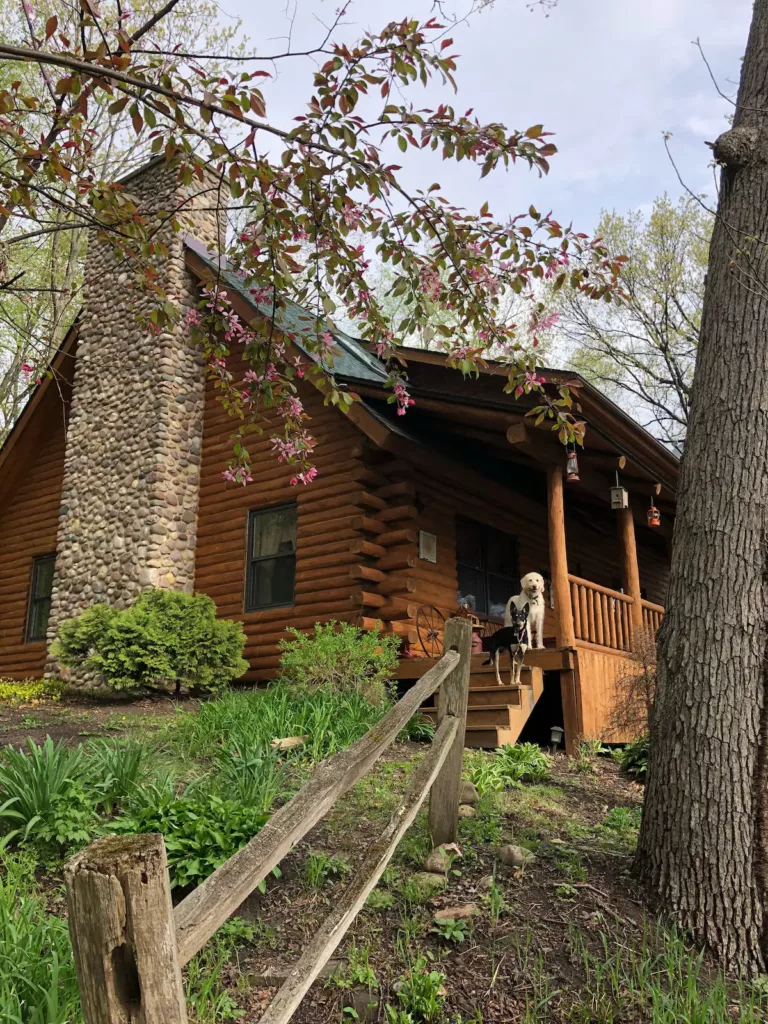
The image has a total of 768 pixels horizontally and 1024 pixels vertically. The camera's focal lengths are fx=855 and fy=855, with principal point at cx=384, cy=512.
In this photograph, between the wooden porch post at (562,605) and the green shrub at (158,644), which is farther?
the green shrub at (158,644)


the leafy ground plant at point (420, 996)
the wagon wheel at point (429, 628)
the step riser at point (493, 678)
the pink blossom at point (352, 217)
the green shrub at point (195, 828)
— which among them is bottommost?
the leafy ground plant at point (420, 996)

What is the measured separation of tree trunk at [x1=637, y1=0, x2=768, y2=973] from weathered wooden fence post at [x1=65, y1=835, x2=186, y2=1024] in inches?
117

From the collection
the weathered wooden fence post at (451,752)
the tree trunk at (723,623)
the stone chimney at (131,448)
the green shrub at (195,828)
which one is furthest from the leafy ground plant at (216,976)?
the stone chimney at (131,448)

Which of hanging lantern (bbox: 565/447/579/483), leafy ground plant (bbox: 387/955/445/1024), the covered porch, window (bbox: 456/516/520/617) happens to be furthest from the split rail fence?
window (bbox: 456/516/520/617)

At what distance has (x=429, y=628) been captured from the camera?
10.8 metres

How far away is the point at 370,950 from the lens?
12.8ft

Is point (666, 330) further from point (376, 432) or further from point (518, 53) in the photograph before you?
point (518, 53)

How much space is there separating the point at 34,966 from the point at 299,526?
8.55 metres

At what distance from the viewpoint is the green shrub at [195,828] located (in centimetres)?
418

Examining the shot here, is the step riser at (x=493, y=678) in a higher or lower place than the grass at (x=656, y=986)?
higher

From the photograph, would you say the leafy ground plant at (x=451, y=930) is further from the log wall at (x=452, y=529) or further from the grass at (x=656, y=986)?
the log wall at (x=452, y=529)

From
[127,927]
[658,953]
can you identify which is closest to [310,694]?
[658,953]

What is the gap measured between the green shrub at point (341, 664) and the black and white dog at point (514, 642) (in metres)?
1.08

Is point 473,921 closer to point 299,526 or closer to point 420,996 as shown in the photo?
point 420,996
